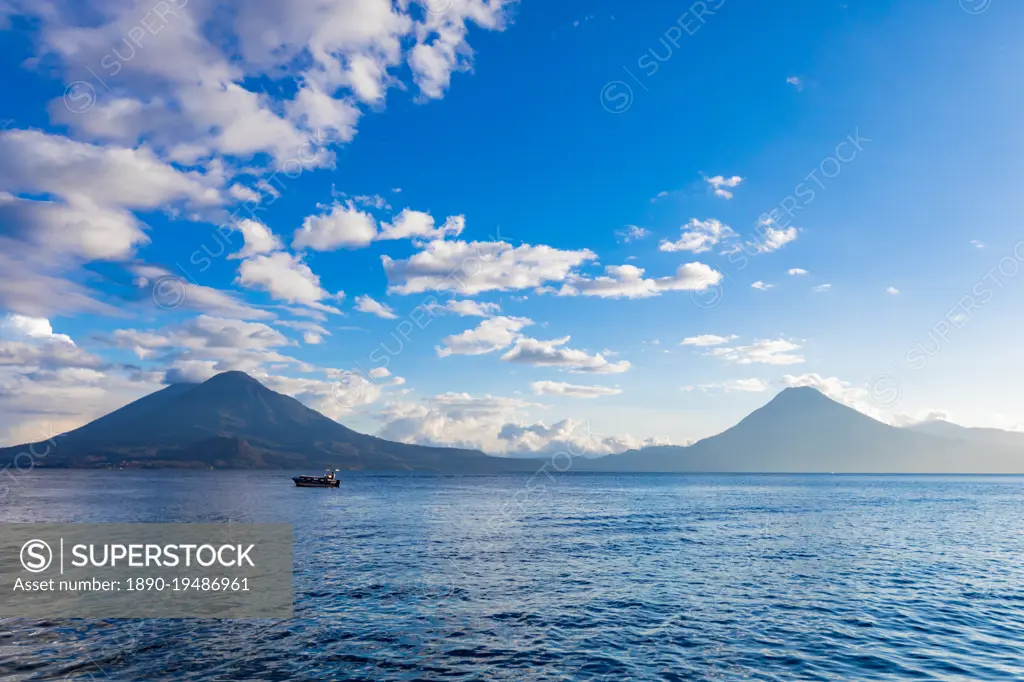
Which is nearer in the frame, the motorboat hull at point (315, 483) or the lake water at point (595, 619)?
the lake water at point (595, 619)

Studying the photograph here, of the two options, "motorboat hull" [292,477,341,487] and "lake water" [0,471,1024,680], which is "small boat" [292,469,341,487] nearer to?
"motorboat hull" [292,477,341,487]

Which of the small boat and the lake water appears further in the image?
the small boat

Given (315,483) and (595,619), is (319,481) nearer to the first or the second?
(315,483)

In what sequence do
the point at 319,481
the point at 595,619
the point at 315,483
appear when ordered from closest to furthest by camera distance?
the point at 595,619
the point at 319,481
the point at 315,483

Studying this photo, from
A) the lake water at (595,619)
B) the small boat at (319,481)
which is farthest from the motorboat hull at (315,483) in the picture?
the lake water at (595,619)

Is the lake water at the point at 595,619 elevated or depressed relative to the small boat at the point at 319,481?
elevated

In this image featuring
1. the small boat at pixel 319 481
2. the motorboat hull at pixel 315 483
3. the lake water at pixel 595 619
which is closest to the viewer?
the lake water at pixel 595 619

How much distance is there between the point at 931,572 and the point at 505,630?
36.5 meters

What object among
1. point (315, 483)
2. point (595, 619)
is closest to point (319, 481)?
point (315, 483)

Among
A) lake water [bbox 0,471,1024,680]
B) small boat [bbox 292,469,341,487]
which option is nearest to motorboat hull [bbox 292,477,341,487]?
small boat [bbox 292,469,341,487]

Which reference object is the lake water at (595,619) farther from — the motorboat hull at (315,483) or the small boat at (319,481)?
the motorboat hull at (315,483)

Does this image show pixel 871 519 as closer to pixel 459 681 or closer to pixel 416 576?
pixel 416 576

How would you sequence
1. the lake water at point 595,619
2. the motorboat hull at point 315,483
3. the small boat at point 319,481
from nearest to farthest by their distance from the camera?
the lake water at point 595,619 < the small boat at point 319,481 < the motorboat hull at point 315,483

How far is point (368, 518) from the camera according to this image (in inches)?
3282
